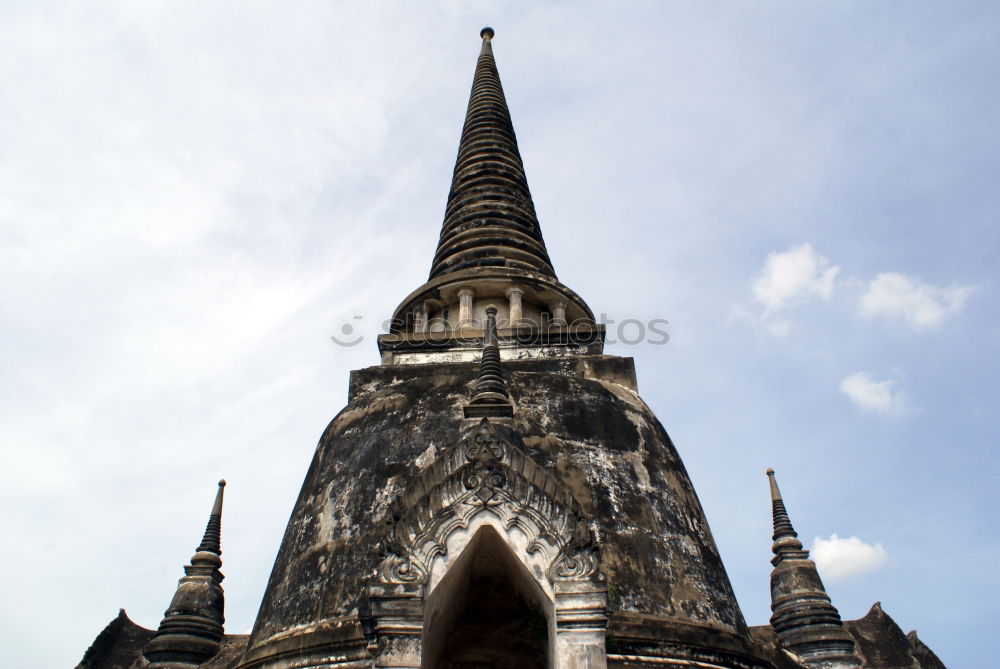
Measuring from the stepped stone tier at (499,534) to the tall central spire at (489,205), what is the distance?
8 centimetres

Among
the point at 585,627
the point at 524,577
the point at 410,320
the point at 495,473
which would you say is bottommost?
the point at 585,627

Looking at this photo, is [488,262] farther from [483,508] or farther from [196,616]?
[483,508]

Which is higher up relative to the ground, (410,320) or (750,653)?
(410,320)

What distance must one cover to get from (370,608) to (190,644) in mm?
7564

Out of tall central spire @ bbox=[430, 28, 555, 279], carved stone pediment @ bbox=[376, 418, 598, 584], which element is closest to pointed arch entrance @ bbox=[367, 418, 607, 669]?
carved stone pediment @ bbox=[376, 418, 598, 584]

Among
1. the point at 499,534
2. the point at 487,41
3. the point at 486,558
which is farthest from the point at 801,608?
the point at 487,41

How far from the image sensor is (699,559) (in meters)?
9.67

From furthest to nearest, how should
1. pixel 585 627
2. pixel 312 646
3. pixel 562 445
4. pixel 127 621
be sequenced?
pixel 127 621 → pixel 562 445 → pixel 312 646 → pixel 585 627

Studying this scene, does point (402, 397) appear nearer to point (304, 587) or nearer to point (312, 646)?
point (304, 587)

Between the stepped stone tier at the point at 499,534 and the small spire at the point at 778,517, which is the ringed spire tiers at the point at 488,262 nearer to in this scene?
the stepped stone tier at the point at 499,534

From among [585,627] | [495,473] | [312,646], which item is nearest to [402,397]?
[312,646]

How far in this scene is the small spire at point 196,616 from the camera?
39.6 ft

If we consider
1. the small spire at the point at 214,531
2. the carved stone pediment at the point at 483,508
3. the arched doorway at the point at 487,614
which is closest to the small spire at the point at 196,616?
the small spire at the point at 214,531

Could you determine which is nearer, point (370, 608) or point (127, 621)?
point (370, 608)
